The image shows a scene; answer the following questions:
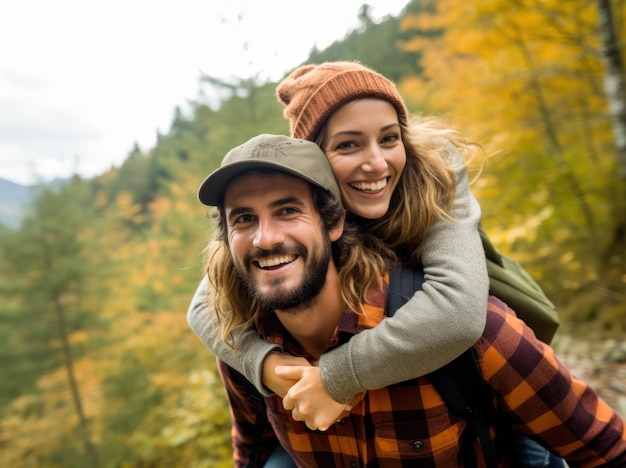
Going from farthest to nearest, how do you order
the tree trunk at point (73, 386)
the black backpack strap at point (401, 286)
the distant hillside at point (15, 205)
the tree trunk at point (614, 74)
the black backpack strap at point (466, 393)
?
1. the distant hillside at point (15, 205)
2. the tree trunk at point (73, 386)
3. the tree trunk at point (614, 74)
4. the black backpack strap at point (401, 286)
5. the black backpack strap at point (466, 393)

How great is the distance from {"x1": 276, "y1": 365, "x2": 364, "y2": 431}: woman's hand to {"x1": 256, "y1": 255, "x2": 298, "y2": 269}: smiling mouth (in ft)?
1.37

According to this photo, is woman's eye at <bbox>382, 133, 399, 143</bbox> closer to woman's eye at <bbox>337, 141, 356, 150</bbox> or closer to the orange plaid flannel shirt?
woman's eye at <bbox>337, 141, 356, 150</bbox>

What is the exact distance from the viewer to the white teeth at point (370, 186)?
5.79 ft

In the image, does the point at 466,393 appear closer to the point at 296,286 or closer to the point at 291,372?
the point at 291,372

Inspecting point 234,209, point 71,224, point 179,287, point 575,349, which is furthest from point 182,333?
point 234,209

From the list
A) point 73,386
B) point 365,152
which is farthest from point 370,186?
point 73,386

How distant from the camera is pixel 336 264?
5.58 feet

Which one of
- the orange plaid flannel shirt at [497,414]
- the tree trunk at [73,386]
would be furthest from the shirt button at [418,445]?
the tree trunk at [73,386]

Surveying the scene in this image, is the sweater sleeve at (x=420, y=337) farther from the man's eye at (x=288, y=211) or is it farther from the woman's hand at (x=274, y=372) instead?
the man's eye at (x=288, y=211)

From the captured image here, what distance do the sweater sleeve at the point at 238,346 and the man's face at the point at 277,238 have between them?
20cm

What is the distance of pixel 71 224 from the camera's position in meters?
7.57

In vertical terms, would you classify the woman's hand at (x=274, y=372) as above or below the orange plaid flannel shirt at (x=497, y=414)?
above

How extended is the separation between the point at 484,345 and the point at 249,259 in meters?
0.91

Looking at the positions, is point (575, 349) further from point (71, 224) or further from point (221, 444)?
point (71, 224)
